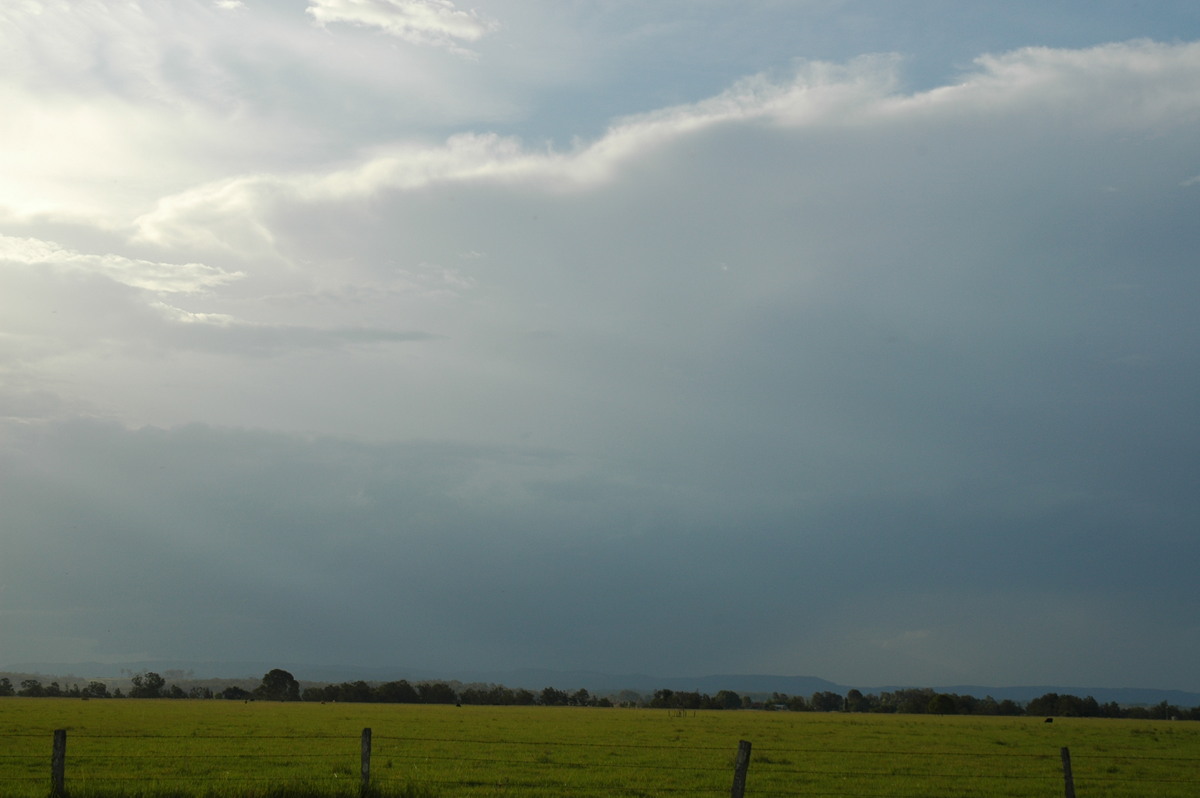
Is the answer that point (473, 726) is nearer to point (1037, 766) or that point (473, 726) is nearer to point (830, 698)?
point (1037, 766)

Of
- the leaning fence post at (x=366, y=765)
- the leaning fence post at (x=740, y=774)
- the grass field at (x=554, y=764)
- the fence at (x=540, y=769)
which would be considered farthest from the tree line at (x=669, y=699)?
the leaning fence post at (x=740, y=774)

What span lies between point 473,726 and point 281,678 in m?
122

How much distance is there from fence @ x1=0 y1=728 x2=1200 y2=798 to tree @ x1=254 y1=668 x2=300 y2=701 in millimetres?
127102

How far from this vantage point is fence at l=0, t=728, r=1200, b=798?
22.6 meters

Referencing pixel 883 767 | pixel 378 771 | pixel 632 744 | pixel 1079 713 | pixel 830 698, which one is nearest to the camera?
pixel 378 771

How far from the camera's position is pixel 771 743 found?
142 feet

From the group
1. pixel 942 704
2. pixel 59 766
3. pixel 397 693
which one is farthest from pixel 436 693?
pixel 59 766

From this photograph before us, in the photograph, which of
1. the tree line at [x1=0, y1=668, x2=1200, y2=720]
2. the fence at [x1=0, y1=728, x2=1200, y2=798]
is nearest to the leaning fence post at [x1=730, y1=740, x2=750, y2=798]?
the fence at [x1=0, y1=728, x2=1200, y2=798]

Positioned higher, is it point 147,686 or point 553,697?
point 147,686

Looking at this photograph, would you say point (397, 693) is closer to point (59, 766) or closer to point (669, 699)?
point (669, 699)

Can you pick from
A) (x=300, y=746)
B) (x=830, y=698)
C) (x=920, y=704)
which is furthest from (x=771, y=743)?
(x=830, y=698)

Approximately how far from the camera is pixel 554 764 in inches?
1195

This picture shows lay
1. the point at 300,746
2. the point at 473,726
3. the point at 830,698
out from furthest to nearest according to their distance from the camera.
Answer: the point at 830,698 < the point at 473,726 < the point at 300,746

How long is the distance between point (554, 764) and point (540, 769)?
6.41 feet
